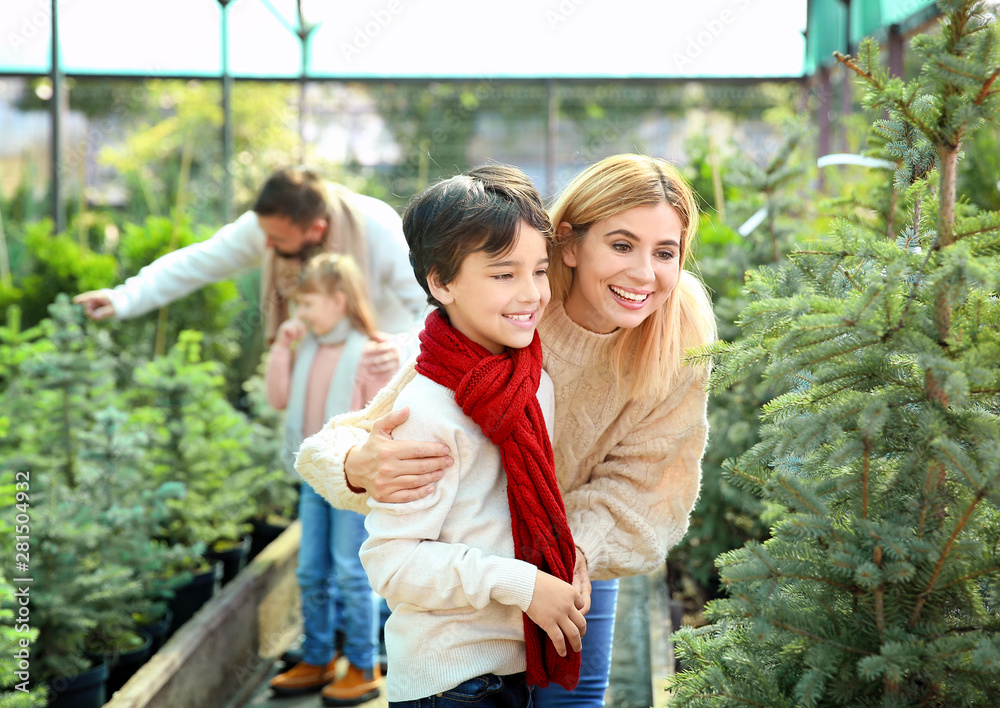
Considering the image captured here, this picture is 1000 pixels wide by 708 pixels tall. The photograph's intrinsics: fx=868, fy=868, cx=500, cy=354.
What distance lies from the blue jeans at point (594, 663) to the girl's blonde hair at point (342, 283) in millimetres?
1421

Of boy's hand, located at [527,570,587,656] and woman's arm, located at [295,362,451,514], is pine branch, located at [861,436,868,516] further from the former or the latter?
woman's arm, located at [295,362,451,514]

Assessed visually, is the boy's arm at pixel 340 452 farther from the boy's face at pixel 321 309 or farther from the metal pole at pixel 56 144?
the metal pole at pixel 56 144

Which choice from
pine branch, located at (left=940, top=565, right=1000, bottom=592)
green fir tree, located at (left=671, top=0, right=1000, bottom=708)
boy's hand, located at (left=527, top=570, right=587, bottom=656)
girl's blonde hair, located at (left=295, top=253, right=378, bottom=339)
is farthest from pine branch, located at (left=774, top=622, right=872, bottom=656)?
girl's blonde hair, located at (left=295, top=253, right=378, bottom=339)

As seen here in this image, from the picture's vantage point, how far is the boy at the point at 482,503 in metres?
1.46

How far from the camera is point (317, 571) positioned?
3129 mm

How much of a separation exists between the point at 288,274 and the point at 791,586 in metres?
2.31

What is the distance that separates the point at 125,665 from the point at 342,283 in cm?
145

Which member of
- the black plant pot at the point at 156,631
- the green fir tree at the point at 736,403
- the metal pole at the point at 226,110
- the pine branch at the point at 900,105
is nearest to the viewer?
the pine branch at the point at 900,105

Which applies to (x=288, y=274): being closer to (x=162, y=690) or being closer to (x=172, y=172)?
(x=162, y=690)

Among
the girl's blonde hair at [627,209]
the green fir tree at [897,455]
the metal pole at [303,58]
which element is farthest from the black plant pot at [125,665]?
the metal pole at [303,58]

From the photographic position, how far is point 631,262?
65.3 inches

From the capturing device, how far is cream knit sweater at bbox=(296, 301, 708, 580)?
174 cm

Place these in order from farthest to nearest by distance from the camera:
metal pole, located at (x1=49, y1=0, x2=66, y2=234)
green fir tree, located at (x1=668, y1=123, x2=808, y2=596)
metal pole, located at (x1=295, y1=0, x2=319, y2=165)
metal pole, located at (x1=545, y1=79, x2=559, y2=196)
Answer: metal pole, located at (x1=545, y1=79, x2=559, y2=196) → metal pole, located at (x1=295, y1=0, x2=319, y2=165) → metal pole, located at (x1=49, y1=0, x2=66, y2=234) → green fir tree, located at (x1=668, y1=123, x2=808, y2=596)

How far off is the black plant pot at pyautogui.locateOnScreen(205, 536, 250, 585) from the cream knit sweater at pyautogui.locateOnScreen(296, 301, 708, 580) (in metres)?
2.19
